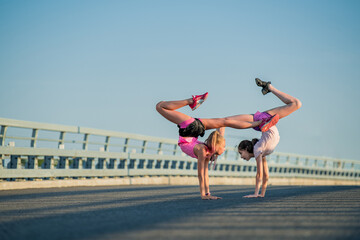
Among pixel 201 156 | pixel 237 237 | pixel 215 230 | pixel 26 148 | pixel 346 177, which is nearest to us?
pixel 237 237

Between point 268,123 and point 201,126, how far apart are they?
1165 millimetres

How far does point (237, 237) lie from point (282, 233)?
1.75ft

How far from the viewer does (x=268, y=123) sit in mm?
10734

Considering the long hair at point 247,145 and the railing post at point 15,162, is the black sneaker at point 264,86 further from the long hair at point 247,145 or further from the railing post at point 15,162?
the railing post at point 15,162

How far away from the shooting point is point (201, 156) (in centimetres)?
1023

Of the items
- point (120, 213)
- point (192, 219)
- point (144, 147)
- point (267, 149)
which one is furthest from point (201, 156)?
point (144, 147)

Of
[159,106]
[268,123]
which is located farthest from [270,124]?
[159,106]

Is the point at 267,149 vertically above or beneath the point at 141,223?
above

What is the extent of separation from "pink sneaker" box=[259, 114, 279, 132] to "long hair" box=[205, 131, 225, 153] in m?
0.81

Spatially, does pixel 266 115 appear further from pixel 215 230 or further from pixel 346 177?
pixel 346 177

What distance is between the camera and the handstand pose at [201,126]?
1025 cm

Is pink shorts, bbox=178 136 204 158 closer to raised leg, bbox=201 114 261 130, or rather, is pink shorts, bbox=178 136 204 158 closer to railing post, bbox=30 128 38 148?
raised leg, bbox=201 114 261 130

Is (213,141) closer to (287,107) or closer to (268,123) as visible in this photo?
(268,123)

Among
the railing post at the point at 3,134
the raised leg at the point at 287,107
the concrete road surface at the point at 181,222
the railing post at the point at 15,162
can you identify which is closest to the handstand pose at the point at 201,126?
the raised leg at the point at 287,107
